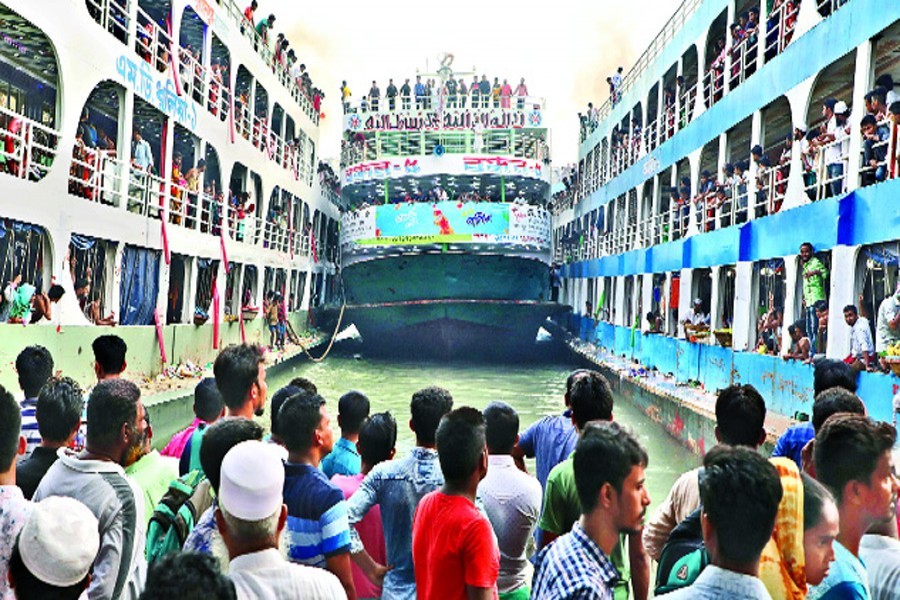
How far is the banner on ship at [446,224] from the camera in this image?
77.7 ft

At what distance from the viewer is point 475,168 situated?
1017 inches

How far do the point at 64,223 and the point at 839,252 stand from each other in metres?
9.75

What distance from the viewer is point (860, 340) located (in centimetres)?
871

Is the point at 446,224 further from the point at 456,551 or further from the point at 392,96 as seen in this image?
the point at 456,551

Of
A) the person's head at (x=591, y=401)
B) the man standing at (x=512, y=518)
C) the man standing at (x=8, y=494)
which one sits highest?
the person's head at (x=591, y=401)

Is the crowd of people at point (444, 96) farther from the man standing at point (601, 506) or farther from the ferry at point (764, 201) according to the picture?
the man standing at point (601, 506)

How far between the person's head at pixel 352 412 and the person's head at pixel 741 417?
5.95 feet

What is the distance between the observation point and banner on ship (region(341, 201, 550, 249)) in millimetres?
23672

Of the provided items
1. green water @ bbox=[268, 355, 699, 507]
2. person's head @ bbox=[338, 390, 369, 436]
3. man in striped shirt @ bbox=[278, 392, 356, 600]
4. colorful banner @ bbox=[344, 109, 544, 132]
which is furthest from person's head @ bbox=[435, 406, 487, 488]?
colorful banner @ bbox=[344, 109, 544, 132]

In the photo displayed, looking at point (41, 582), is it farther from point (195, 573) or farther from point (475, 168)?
point (475, 168)

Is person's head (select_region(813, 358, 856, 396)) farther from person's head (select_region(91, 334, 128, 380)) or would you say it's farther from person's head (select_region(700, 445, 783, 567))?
person's head (select_region(91, 334, 128, 380))

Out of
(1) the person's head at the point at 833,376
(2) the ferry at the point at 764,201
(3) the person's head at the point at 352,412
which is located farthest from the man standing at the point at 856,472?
(2) the ferry at the point at 764,201

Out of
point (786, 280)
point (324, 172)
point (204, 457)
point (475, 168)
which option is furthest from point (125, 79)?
point (324, 172)

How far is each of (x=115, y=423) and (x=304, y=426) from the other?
716mm
